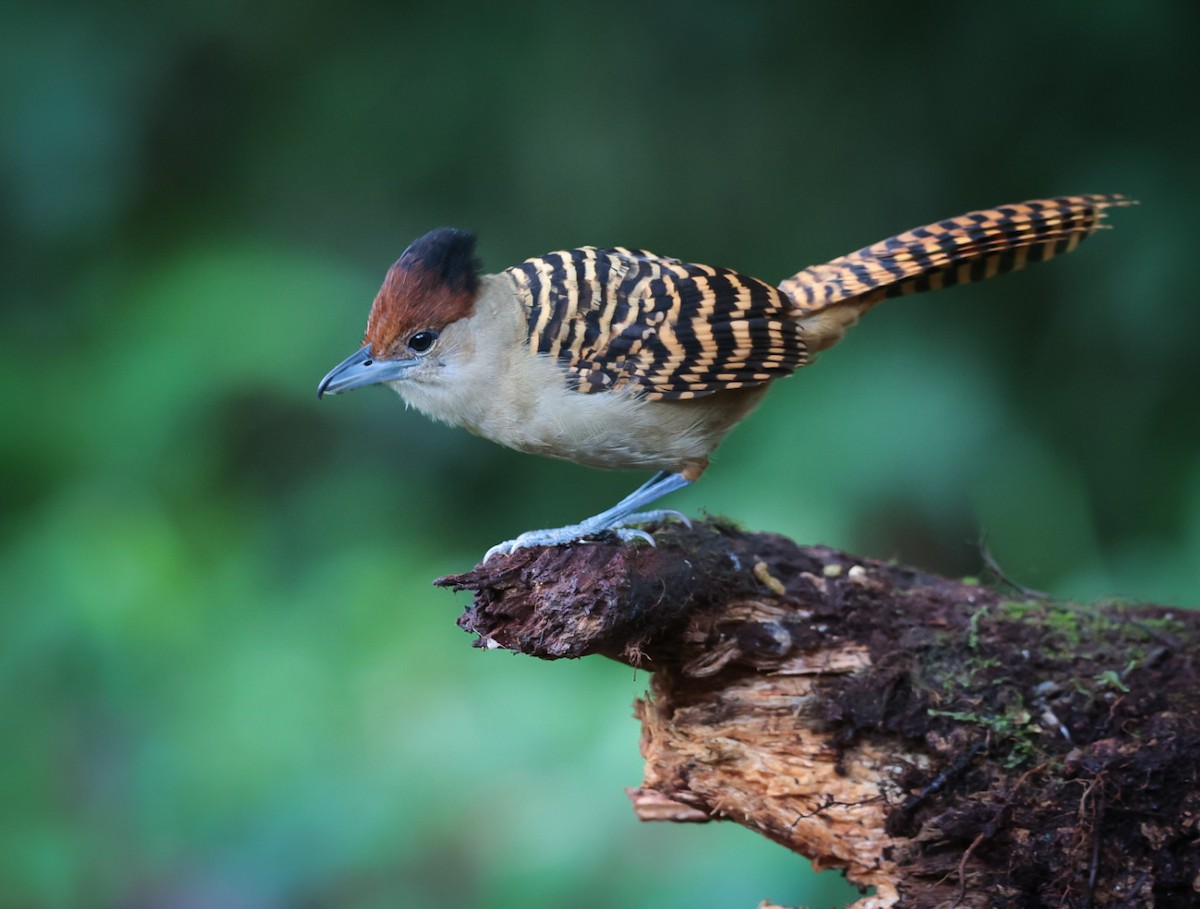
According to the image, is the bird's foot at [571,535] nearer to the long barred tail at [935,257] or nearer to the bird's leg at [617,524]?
the bird's leg at [617,524]

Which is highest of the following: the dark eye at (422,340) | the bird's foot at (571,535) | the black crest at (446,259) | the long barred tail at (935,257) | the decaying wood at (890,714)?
the long barred tail at (935,257)

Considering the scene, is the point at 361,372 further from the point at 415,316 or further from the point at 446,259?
the point at 446,259

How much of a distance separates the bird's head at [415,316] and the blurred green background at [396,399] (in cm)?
164

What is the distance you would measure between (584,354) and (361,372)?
577 mm

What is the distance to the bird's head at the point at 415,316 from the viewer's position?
2887mm

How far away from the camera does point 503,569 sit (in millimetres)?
2438

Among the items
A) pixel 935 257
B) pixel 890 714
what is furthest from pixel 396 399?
pixel 890 714

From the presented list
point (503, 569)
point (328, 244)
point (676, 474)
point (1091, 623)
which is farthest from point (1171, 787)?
point (328, 244)

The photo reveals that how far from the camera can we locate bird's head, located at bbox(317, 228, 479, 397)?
9.47ft

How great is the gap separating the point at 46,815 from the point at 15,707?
42 centimetres

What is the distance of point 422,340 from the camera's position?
2.91 meters

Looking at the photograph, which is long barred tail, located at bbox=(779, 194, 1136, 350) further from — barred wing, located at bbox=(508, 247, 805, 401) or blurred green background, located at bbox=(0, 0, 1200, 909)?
blurred green background, located at bbox=(0, 0, 1200, 909)

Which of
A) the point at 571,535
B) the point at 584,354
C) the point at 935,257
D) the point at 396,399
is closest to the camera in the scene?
the point at 571,535

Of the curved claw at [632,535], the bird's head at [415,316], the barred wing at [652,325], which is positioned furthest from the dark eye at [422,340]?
the curved claw at [632,535]
